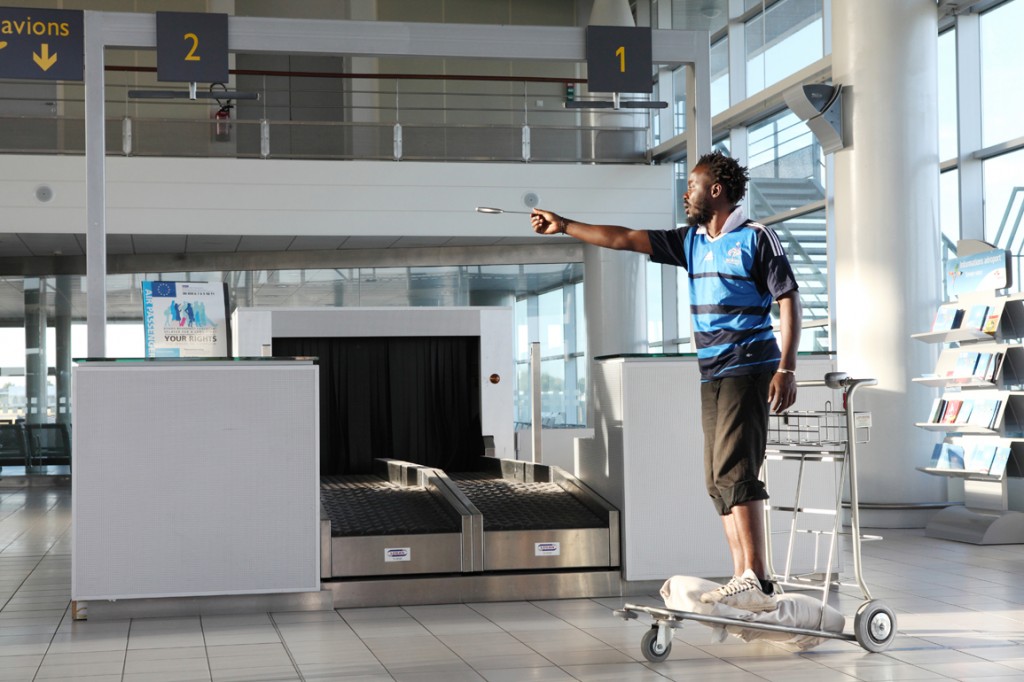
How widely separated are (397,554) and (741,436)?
200 cm

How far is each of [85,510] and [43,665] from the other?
975 mm

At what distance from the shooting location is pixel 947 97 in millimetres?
9883

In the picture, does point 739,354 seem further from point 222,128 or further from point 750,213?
point 222,128

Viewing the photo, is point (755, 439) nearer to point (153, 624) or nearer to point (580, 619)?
point (580, 619)

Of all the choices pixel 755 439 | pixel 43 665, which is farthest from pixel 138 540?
pixel 755 439

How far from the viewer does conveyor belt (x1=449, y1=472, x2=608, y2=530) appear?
Result: 17.8 feet

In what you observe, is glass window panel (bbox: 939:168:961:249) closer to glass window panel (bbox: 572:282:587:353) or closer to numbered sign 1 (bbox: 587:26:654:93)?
numbered sign 1 (bbox: 587:26:654:93)

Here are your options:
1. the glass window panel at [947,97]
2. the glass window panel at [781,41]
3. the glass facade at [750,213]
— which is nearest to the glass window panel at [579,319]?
the glass facade at [750,213]

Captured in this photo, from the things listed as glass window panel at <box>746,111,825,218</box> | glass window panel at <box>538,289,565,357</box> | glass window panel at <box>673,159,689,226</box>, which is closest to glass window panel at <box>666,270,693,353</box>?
glass window panel at <box>673,159,689,226</box>

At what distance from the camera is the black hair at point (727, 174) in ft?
13.0

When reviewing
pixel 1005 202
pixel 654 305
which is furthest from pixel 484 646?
pixel 654 305

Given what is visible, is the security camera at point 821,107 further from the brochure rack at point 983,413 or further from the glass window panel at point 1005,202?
the brochure rack at point 983,413

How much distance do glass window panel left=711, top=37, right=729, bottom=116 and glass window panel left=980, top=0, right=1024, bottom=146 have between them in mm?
4312

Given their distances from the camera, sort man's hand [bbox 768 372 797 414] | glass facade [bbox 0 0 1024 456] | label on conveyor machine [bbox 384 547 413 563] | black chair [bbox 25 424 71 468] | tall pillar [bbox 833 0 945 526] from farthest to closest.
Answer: black chair [bbox 25 424 71 468] → glass facade [bbox 0 0 1024 456] → tall pillar [bbox 833 0 945 526] → label on conveyor machine [bbox 384 547 413 563] → man's hand [bbox 768 372 797 414]
